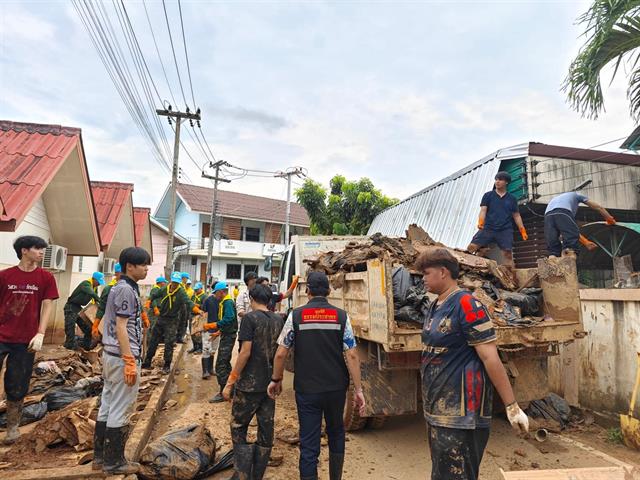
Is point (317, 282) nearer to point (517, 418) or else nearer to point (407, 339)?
point (407, 339)

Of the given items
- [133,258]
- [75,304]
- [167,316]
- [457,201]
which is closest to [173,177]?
[75,304]

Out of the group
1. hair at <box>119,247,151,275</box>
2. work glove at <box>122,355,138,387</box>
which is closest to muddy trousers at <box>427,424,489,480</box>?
work glove at <box>122,355,138,387</box>

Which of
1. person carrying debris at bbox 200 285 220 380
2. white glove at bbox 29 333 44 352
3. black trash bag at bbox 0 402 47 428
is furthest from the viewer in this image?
person carrying debris at bbox 200 285 220 380

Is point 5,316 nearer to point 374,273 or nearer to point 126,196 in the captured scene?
point 374,273

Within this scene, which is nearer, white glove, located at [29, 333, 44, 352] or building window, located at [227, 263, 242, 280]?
white glove, located at [29, 333, 44, 352]

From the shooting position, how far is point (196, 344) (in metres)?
10.2

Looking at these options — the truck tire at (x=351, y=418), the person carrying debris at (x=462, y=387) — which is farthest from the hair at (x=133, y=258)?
the truck tire at (x=351, y=418)

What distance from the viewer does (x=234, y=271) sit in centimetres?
2844

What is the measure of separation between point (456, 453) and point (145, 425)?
3.36 m

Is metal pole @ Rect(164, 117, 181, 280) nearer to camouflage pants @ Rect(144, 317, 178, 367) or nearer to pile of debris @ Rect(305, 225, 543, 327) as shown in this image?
camouflage pants @ Rect(144, 317, 178, 367)

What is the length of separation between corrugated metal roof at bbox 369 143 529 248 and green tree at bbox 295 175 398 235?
623 centimetres

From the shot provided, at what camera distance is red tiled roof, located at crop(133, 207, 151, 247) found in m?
15.7

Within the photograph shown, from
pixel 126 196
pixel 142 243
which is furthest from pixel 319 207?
pixel 126 196

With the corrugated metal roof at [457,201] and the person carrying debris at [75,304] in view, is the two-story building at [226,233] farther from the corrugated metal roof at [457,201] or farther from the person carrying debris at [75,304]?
the person carrying debris at [75,304]
